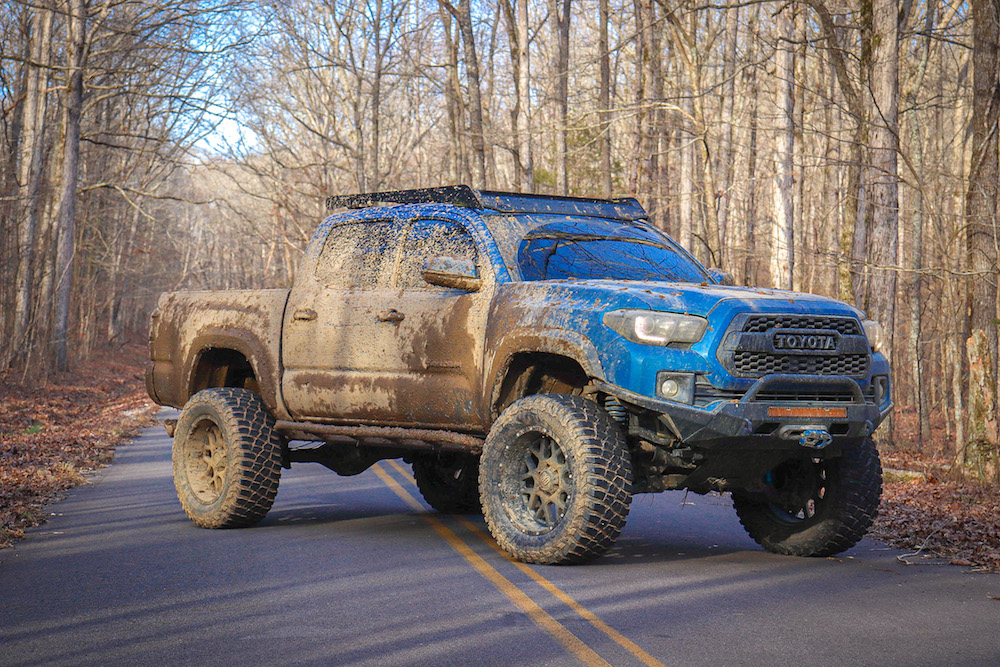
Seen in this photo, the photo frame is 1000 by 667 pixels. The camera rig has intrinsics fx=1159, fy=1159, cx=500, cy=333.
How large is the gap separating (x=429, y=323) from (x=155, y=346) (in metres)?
3.66

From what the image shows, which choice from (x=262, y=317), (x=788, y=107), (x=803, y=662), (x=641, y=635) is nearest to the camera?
(x=803, y=662)

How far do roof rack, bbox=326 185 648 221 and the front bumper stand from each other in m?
2.09

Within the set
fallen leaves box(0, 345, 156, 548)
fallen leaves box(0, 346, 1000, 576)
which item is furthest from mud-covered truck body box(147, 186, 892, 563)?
fallen leaves box(0, 345, 156, 548)

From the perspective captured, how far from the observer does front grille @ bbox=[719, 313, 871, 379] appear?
7.21m

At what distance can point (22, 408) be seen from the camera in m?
21.6

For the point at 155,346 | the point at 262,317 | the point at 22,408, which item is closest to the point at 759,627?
the point at 262,317

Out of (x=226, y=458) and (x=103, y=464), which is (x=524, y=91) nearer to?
(x=103, y=464)

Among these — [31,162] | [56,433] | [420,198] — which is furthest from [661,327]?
[31,162]

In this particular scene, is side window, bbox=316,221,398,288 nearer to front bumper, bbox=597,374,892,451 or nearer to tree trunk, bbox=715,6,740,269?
front bumper, bbox=597,374,892,451

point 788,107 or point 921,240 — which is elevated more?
point 788,107

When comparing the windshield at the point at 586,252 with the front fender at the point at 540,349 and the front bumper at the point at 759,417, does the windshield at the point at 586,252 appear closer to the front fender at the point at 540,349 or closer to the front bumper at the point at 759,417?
the front fender at the point at 540,349

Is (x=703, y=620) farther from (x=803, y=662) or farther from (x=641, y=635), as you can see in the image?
(x=803, y=662)

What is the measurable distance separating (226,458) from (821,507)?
194 inches

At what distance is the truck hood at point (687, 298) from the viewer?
7.32 m
